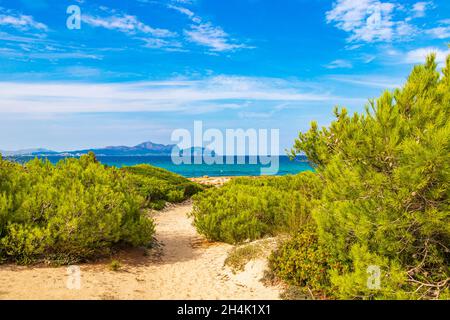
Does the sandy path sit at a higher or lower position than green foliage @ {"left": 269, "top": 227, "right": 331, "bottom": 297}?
lower

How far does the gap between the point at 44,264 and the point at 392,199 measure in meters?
6.76

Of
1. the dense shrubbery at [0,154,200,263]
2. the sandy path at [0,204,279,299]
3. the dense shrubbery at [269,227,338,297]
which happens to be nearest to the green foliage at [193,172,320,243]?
the sandy path at [0,204,279,299]

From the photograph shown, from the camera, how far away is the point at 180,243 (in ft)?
37.9

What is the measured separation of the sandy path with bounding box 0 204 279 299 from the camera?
645 centimetres

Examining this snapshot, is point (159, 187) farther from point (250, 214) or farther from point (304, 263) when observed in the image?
point (304, 263)

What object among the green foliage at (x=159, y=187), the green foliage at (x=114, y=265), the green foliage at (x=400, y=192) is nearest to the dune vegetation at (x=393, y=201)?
the green foliage at (x=400, y=192)

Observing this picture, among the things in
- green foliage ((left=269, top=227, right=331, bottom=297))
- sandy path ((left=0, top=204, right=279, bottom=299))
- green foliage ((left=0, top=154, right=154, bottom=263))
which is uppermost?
green foliage ((left=0, top=154, right=154, bottom=263))

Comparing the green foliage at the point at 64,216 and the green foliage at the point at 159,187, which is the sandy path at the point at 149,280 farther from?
the green foliage at the point at 159,187

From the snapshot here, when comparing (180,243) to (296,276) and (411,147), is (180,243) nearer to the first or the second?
(296,276)

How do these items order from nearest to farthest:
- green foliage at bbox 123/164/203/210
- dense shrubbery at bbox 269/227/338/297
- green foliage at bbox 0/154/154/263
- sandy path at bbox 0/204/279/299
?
sandy path at bbox 0/204/279/299, dense shrubbery at bbox 269/227/338/297, green foliage at bbox 0/154/154/263, green foliage at bbox 123/164/203/210

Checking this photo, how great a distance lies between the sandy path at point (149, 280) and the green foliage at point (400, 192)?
225 centimetres

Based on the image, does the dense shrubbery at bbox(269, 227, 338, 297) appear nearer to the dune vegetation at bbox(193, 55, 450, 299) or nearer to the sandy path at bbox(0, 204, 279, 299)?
the dune vegetation at bbox(193, 55, 450, 299)

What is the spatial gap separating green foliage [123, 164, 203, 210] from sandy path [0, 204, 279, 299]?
767cm
